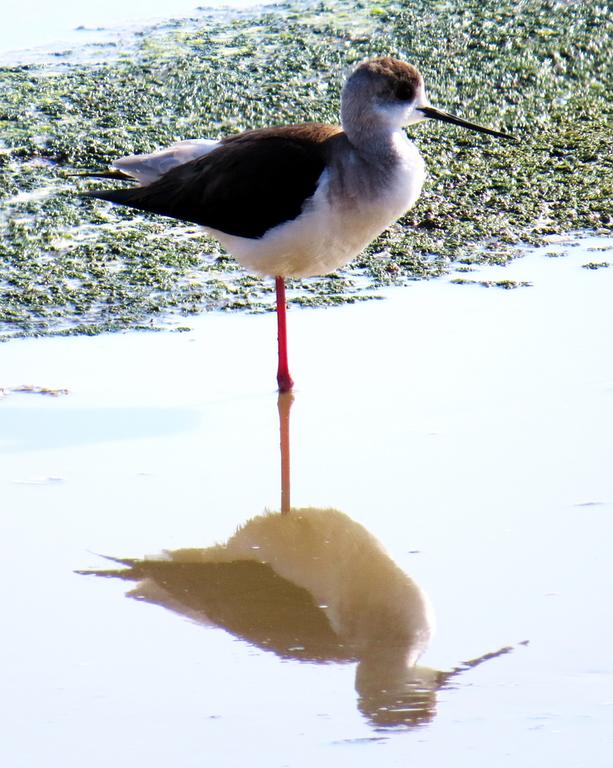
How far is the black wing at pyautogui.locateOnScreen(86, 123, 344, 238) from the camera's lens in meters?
4.74

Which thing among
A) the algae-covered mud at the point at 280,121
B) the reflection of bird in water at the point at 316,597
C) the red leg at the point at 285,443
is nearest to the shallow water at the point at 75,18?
the algae-covered mud at the point at 280,121

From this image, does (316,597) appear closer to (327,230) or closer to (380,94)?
(327,230)

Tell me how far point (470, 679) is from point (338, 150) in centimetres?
230

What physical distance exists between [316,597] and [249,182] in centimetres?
189

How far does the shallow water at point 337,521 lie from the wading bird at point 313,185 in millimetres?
361

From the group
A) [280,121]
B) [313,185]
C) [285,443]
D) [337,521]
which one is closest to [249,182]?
[313,185]

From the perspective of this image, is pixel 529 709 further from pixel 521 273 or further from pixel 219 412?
pixel 521 273

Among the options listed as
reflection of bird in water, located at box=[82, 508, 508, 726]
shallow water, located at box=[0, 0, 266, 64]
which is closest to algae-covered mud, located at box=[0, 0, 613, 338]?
shallow water, located at box=[0, 0, 266, 64]

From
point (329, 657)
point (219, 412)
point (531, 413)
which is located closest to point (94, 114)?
point (219, 412)

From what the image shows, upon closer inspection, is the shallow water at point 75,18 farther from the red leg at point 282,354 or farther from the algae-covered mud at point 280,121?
the red leg at point 282,354

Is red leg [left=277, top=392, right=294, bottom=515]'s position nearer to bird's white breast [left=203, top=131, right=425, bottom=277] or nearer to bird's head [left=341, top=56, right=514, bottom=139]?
bird's white breast [left=203, top=131, right=425, bottom=277]

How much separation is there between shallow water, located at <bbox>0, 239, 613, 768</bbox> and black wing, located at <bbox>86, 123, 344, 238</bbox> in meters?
0.44

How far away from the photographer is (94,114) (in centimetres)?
720

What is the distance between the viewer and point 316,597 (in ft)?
11.2
